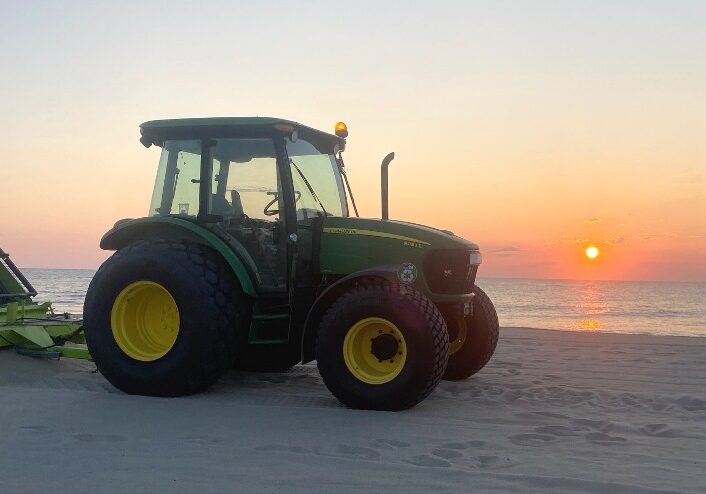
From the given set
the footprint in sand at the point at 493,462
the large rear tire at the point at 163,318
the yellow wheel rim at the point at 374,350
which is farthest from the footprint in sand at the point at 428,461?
the large rear tire at the point at 163,318

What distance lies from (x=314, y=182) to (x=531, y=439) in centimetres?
312

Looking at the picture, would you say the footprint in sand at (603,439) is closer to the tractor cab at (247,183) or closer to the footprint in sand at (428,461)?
the footprint in sand at (428,461)

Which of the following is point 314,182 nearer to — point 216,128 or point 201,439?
point 216,128

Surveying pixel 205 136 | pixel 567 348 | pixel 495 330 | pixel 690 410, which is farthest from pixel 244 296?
pixel 567 348

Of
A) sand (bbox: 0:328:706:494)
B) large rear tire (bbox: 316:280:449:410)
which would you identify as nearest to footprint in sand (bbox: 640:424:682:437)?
sand (bbox: 0:328:706:494)

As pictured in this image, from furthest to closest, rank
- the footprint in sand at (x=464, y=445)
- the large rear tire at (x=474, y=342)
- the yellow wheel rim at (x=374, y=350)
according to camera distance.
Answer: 1. the large rear tire at (x=474, y=342)
2. the yellow wheel rim at (x=374, y=350)
3. the footprint in sand at (x=464, y=445)

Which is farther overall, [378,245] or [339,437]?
[378,245]

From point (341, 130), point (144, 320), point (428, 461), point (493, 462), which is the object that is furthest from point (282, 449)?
point (341, 130)

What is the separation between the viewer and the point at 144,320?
6355mm

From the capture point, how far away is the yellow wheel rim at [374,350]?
556 centimetres

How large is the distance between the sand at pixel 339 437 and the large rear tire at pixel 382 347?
0.64ft

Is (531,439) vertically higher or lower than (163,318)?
lower

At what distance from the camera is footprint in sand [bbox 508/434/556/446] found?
4.52 m

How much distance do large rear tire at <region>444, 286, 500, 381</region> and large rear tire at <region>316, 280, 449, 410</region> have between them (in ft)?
5.00
